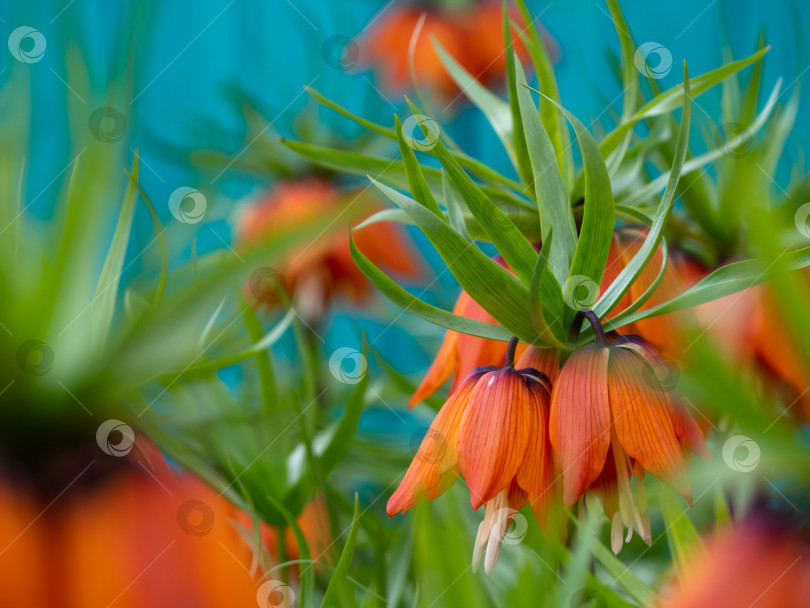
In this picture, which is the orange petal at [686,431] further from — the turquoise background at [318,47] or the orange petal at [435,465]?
the turquoise background at [318,47]

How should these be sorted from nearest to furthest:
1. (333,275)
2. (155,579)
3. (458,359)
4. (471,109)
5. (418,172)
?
(155,579)
(418,172)
(458,359)
(333,275)
(471,109)

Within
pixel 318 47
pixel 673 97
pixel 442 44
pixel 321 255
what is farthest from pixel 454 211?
pixel 318 47

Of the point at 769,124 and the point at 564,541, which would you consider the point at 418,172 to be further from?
the point at 769,124

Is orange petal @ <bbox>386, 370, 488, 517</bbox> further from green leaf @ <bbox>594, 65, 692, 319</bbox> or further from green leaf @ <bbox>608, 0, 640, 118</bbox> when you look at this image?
green leaf @ <bbox>608, 0, 640, 118</bbox>

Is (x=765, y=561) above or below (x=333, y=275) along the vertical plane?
below

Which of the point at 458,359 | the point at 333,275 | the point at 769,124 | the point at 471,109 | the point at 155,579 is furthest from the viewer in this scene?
the point at 471,109

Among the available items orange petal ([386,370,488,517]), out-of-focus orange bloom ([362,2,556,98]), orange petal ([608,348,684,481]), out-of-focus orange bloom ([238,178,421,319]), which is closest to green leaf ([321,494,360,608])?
orange petal ([386,370,488,517])

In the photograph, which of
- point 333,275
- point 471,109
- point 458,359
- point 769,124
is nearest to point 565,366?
point 458,359
